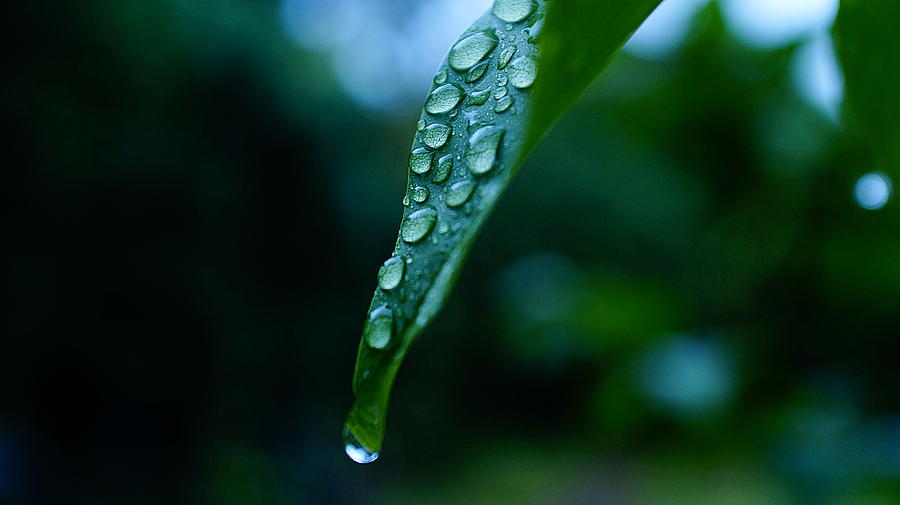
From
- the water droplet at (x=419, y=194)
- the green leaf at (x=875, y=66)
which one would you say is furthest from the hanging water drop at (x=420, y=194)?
the green leaf at (x=875, y=66)

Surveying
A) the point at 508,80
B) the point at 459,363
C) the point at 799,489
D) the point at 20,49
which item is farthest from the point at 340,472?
the point at 508,80

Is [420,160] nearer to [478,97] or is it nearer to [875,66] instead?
[478,97]

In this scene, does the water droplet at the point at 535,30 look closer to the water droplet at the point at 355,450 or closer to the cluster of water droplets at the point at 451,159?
the cluster of water droplets at the point at 451,159

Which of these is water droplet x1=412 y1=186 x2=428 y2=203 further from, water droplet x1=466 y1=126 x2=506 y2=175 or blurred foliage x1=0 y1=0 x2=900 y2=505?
blurred foliage x1=0 y1=0 x2=900 y2=505

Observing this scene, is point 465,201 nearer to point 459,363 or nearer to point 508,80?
point 508,80

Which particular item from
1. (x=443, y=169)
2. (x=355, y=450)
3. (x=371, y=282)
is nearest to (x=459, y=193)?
(x=443, y=169)

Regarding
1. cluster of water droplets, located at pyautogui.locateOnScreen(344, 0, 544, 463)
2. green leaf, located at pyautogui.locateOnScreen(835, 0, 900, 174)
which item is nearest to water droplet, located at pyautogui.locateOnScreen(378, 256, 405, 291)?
cluster of water droplets, located at pyautogui.locateOnScreen(344, 0, 544, 463)
